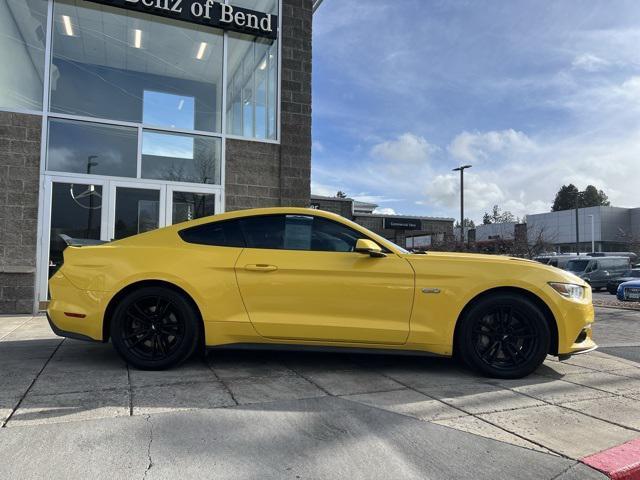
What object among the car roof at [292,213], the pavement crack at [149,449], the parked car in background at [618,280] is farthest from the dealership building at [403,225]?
the pavement crack at [149,449]

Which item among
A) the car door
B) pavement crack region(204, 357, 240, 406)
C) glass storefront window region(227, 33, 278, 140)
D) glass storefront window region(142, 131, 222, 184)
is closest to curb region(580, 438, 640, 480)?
the car door

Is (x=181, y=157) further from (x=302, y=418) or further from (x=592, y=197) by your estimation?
(x=592, y=197)

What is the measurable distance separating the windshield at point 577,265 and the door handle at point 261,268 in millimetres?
26216

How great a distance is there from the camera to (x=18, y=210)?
8.48 m

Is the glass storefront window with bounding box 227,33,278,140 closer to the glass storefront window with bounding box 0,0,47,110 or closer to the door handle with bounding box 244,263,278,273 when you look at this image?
the glass storefront window with bounding box 0,0,47,110

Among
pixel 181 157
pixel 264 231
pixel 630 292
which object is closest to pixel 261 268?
pixel 264 231

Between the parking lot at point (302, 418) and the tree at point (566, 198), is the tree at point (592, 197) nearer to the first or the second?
the tree at point (566, 198)

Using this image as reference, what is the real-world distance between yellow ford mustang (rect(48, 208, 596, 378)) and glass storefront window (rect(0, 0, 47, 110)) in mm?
6314

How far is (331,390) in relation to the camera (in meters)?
3.90

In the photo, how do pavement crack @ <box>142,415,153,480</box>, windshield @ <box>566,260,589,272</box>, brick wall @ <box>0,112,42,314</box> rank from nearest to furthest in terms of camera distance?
1. pavement crack @ <box>142,415,153,480</box>
2. brick wall @ <box>0,112,42,314</box>
3. windshield @ <box>566,260,589,272</box>

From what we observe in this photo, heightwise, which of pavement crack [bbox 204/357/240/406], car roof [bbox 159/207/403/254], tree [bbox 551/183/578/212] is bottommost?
pavement crack [bbox 204/357/240/406]

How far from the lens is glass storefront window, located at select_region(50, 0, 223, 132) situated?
923 cm

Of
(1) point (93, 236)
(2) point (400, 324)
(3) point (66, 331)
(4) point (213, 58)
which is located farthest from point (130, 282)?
(4) point (213, 58)

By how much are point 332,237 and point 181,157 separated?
621 centimetres
